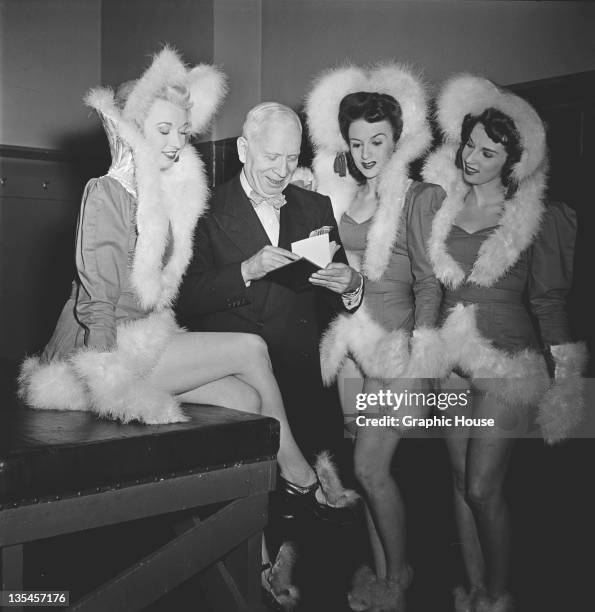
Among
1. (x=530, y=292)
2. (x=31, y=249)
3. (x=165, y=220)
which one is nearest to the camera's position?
(x=530, y=292)

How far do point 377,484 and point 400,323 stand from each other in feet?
1.74

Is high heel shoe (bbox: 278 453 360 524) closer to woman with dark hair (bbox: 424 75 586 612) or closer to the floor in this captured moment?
the floor

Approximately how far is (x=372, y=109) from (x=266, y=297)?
28.2 inches

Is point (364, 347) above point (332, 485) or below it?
above

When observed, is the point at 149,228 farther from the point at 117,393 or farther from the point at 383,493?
the point at 383,493

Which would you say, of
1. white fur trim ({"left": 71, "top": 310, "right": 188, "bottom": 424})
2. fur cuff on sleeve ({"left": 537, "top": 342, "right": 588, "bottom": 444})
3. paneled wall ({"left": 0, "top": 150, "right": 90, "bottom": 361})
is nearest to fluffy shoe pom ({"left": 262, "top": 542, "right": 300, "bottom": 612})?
white fur trim ({"left": 71, "top": 310, "right": 188, "bottom": 424})

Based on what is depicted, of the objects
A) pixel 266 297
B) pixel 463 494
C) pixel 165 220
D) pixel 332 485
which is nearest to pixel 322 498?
pixel 332 485

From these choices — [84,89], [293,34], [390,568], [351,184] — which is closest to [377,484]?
[390,568]

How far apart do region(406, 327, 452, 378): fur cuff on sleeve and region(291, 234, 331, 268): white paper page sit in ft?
1.24

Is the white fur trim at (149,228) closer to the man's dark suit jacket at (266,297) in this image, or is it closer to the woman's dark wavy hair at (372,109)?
the man's dark suit jacket at (266,297)

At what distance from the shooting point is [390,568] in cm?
230

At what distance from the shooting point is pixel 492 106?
2041 mm

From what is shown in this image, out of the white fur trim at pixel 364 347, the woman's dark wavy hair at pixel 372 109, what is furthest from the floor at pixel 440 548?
the woman's dark wavy hair at pixel 372 109

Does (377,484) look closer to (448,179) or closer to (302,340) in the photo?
(302,340)
